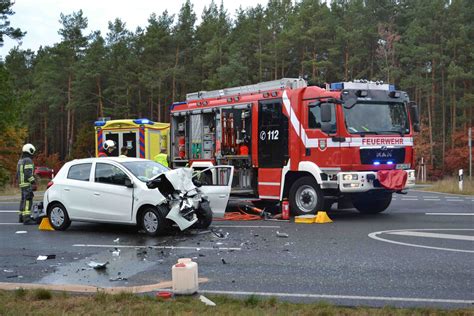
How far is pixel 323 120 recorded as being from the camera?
12.3 m

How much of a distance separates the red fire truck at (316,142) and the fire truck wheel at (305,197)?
0.02 metres

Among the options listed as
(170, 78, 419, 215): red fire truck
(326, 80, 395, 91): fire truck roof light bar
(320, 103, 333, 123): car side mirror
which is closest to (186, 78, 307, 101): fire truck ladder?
(170, 78, 419, 215): red fire truck

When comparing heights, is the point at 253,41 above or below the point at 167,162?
above

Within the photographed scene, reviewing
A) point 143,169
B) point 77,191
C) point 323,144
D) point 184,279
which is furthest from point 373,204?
point 184,279

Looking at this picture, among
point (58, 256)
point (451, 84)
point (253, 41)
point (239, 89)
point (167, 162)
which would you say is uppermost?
point (253, 41)

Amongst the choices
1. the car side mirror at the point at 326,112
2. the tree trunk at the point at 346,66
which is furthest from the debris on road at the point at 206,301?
the tree trunk at the point at 346,66

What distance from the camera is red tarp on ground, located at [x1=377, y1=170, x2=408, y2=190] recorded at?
485 inches

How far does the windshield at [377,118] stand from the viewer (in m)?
12.4

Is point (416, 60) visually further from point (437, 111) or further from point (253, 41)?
point (253, 41)

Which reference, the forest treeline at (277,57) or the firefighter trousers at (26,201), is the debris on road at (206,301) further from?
the forest treeline at (277,57)

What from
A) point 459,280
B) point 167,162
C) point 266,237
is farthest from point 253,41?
point 459,280

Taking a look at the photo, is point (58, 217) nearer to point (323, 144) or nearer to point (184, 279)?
point (323, 144)

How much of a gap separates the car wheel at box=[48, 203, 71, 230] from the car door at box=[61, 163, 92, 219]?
20 centimetres

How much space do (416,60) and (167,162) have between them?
40.7 m
